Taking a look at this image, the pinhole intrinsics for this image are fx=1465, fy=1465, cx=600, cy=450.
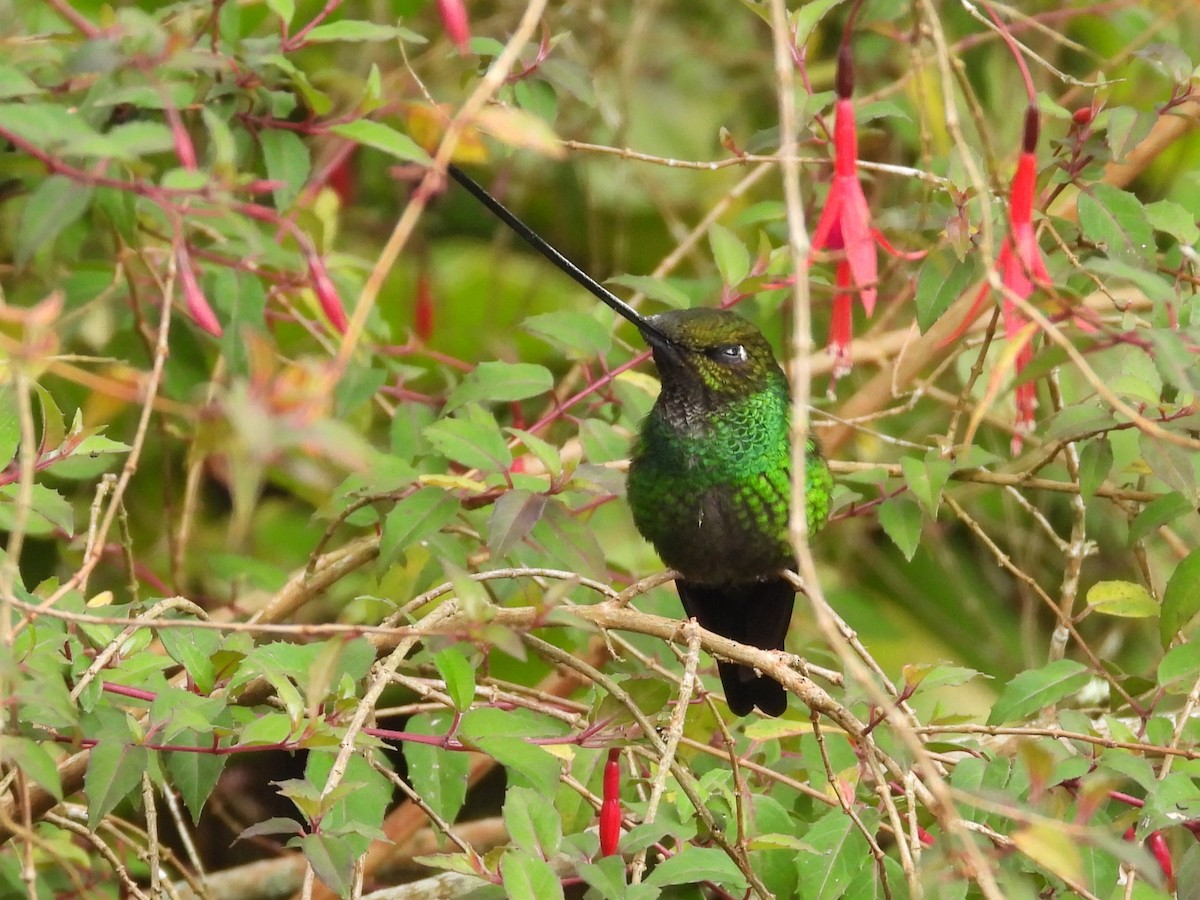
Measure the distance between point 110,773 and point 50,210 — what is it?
669mm

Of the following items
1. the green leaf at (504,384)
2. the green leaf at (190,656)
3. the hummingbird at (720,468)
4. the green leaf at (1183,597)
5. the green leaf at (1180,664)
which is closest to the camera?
the green leaf at (190,656)

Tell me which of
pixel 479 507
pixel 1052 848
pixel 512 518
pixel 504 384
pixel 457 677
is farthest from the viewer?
pixel 479 507

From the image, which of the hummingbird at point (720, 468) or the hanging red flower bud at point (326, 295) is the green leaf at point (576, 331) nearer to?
the hummingbird at point (720, 468)

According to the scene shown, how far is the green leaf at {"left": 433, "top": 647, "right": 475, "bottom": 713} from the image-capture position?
179 centimetres

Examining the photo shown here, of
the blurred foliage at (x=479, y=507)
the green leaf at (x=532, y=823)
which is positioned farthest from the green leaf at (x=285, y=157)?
the green leaf at (x=532, y=823)

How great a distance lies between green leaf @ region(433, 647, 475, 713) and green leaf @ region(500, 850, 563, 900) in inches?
9.8

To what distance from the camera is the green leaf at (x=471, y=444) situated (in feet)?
6.93

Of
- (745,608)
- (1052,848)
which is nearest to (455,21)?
(1052,848)

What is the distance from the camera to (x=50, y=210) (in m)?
1.60

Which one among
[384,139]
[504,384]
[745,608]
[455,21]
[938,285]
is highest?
[455,21]

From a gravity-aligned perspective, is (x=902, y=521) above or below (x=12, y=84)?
below

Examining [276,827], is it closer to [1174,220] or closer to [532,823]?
[532,823]

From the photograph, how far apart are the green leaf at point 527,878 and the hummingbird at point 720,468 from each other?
1216 mm

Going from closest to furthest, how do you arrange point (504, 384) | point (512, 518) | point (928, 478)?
point (512, 518) < point (928, 478) < point (504, 384)
